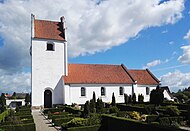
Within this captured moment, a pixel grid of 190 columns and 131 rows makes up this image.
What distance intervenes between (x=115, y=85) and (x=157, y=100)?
12692 millimetres

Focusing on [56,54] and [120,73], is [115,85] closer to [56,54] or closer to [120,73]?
[120,73]

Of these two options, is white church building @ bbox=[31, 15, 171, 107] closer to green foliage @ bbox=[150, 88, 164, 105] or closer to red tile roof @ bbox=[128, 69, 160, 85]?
red tile roof @ bbox=[128, 69, 160, 85]

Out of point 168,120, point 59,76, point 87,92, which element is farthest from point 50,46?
point 168,120

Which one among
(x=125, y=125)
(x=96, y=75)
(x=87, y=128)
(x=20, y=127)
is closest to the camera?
(x=125, y=125)

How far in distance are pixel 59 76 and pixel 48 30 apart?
7.35 m

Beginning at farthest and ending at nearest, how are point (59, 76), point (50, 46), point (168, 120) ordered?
point (50, 46) → point (59, 76) → point (168, 120)

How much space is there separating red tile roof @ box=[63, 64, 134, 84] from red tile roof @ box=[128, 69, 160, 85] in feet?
6.22

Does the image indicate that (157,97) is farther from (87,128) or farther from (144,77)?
(144,77)

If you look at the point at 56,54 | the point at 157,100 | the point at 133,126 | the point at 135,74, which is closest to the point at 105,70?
the point at 135,74

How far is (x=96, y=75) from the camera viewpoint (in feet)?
120

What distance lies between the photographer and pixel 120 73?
3928cm

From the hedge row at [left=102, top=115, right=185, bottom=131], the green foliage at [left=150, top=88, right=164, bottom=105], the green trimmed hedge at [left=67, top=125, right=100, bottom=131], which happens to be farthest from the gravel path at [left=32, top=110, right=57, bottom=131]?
the green foliage at [left=150, top=88, right=164, bottom=105]

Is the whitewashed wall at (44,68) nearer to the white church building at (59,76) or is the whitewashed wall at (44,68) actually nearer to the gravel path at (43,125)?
the white church building at (59,76)

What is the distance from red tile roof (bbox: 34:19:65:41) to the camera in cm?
3412
